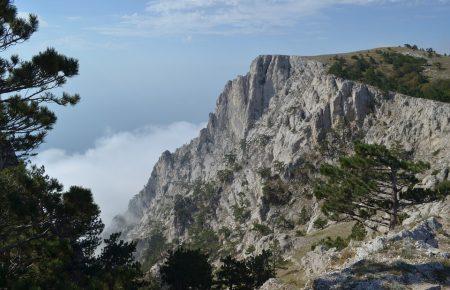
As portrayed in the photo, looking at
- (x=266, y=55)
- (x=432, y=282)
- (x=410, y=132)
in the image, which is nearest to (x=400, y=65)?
(x=410, y=132)

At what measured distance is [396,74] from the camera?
107938 mm

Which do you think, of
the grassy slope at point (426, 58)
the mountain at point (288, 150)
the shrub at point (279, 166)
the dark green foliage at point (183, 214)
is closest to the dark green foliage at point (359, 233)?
the mountain at point (288, 150)

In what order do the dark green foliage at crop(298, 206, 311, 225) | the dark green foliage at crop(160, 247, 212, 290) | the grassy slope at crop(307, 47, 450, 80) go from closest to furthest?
the dark green foliage at crop(160, 247, 212, 290) < the dark green foliage at crop(298, 206, 311, 225) < the grassy slope at crop(307, 47, 450, 80)

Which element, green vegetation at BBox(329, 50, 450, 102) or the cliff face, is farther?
green vegetation at BBox(329, 50, 450, 102)

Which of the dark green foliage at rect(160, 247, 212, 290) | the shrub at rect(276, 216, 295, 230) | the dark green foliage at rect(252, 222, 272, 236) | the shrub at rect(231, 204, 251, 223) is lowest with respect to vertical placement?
the shrub at rect(231, 204, 251, 223)

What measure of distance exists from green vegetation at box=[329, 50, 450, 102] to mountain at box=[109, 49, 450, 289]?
165 inches

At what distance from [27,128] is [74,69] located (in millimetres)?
2955

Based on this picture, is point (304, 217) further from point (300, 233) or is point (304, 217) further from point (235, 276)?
point (235, 276)

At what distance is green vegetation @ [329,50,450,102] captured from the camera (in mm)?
87750

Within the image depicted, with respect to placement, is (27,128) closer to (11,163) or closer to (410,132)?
(11,163)

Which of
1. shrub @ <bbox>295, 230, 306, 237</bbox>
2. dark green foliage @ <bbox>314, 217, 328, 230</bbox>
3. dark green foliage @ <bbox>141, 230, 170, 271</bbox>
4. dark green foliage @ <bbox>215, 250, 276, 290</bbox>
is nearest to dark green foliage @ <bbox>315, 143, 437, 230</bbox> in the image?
dark green foliage @ <bbox>215, 250, 276, 290</bbox>

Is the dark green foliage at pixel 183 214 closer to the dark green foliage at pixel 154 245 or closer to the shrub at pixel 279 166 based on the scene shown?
the dark green foliage at pixel 154 245

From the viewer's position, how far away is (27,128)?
16.2 metres

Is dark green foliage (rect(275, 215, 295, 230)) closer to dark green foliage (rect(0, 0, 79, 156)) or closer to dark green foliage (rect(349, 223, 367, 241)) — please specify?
dark green foliage (rect(349, 223, 367, 241))
